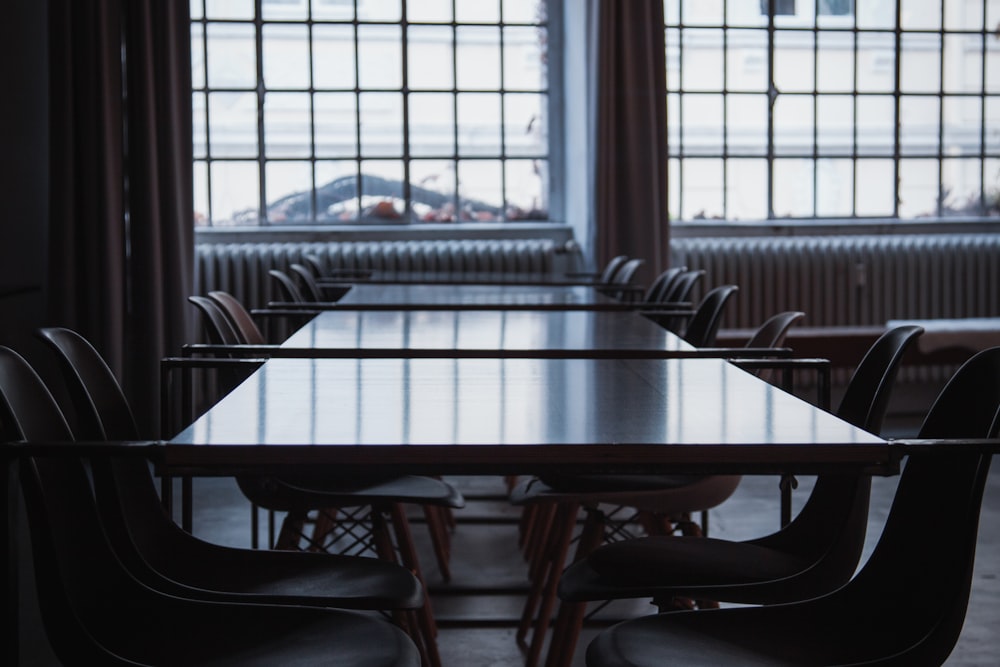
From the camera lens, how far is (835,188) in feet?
24.6

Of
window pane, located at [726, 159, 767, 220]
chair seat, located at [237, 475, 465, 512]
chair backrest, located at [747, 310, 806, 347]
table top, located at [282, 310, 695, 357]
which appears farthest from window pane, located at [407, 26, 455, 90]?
chair seat, located at [237, 475, 465, 512]

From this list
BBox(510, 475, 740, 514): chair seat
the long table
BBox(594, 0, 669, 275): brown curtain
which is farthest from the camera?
BBox(594, 0, 669, 275): brown curtain

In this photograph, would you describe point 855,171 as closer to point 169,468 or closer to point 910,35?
point 910,35

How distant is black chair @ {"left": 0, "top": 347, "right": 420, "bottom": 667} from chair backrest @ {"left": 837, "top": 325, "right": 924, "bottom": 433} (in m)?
0.92

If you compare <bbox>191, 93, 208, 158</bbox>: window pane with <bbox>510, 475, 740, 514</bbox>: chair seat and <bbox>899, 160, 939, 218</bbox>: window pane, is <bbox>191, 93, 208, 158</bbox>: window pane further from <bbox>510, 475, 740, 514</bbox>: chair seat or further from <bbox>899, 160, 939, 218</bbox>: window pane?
<bbox>510, 475, 740, 514</bbox>: chair seat

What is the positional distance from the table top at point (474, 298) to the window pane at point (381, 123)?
2.05 meters

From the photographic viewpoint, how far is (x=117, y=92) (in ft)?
19.3

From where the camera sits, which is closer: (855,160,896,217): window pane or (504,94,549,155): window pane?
(504,94,549,155): window pane

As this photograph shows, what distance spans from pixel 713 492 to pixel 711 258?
4.54m

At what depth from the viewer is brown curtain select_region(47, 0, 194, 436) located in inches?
229

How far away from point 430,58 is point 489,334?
14.6ft

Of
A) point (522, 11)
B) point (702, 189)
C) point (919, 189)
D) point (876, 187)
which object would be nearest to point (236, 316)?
point (522, 11)

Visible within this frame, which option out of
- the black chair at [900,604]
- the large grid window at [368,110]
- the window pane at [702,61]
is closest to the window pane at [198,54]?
the large grid window at [368,110]

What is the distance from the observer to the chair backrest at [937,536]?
1.46 metres
